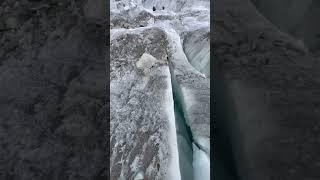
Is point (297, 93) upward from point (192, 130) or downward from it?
upward

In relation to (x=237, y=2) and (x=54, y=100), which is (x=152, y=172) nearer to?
(x=54, y=100)

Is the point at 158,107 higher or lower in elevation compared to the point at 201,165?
higher

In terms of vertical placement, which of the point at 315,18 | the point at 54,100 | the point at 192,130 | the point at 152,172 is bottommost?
the point at 152,172

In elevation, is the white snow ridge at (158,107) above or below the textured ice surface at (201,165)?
above

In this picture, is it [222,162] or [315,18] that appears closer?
[222,162]

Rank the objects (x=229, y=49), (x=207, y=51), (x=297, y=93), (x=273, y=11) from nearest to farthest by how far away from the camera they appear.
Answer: (x=297, y=93)
(x=229, y=49)
(x=273, y=11)
(x=207, y=51)

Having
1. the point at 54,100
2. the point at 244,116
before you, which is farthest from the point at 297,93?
the point at 54,100

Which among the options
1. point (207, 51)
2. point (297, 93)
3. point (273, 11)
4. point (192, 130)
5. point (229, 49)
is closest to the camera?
point (297, 93)

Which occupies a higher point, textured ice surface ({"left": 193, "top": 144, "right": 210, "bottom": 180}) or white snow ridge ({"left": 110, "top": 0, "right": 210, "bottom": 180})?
white snow ridge ({"left": 110, "top": 0, "right": 210, "bottom": 180})
